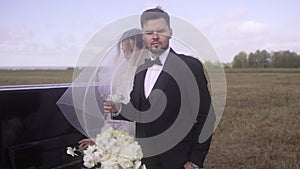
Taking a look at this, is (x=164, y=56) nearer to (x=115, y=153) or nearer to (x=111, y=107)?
(x=111, y=107)

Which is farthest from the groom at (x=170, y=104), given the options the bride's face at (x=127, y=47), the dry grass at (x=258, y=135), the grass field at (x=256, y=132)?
the dry grass at (x=258, y=135)

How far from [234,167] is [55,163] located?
11.8ft

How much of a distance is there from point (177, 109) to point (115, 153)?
1.66 feet

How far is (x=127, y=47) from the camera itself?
237cm

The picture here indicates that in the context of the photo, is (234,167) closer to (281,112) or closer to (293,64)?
(281,112)

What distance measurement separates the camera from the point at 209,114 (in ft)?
6.64

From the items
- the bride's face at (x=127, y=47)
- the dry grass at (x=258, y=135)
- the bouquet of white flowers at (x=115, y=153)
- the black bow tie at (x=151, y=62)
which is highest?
the bride's face at (x=127, y=47)

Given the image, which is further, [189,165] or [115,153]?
[189,165]

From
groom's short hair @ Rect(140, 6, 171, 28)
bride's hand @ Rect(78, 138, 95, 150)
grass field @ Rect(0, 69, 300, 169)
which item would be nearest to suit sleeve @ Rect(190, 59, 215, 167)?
groom's short hair @ Rect(140, 6, 171, 28)

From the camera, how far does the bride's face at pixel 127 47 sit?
231cm

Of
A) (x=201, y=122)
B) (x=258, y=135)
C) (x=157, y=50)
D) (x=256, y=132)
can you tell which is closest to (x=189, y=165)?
(x=201, y=122)

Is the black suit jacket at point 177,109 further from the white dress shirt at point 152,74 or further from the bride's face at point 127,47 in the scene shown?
the bride's face at point 127,47

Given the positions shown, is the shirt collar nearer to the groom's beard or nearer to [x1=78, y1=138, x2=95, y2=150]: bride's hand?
the groom's beard

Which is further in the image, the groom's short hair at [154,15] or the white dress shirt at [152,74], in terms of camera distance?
the white dress shirt at [152,74]
